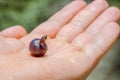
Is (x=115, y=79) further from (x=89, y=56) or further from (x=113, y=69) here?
(x=89, y=56)

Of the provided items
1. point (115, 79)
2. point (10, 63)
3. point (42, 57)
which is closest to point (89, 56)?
point (42, 57)

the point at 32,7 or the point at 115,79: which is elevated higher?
the point at 32,7

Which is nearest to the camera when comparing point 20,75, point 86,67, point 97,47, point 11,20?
point 20,75

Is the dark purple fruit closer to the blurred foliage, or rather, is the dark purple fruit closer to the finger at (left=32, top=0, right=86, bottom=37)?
the finger at (left=32, top=0, right=86, bottom=37)

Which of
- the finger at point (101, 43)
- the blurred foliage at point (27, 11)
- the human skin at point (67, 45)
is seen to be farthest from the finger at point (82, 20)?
the blurred foliage at point (27, 11)

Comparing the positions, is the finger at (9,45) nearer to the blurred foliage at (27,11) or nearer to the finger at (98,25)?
the finger at (98,25)

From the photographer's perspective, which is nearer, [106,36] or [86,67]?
[86,67]

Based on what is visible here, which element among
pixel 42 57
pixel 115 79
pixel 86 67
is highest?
pixel 42 57

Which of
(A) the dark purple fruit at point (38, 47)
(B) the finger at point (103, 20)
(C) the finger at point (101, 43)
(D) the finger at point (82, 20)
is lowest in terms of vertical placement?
(C) the finger at point (101, 43)
